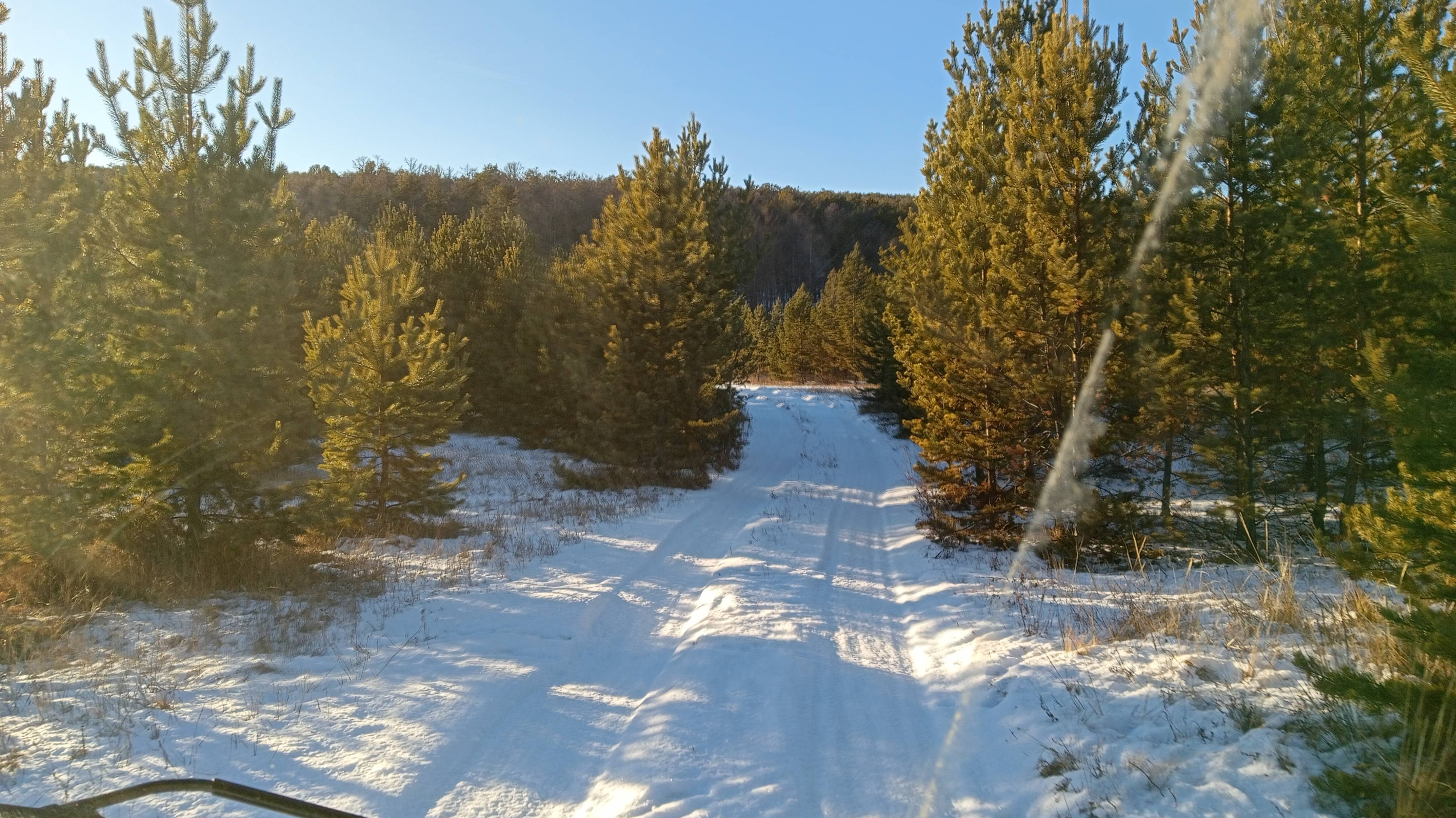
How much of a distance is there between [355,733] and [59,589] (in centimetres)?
512

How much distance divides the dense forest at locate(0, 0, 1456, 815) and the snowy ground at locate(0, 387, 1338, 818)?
121 centimetres

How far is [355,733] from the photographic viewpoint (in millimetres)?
5043

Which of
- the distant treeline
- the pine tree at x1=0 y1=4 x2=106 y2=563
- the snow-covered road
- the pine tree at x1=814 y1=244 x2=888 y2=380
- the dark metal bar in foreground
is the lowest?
the snow-covered road

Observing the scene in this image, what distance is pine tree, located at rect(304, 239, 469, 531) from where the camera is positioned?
1213 centimetres

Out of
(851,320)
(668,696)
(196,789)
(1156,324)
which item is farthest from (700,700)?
(851,320)

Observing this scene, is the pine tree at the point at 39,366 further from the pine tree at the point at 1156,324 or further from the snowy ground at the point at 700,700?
the pine tree at the point at 1156,324

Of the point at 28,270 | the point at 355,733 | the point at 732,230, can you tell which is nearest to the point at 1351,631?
the point at 355,733

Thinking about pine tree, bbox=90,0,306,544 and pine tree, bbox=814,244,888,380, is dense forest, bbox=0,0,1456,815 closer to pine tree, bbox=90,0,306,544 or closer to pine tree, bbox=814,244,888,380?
pine tree, bbox=90,0,306,544

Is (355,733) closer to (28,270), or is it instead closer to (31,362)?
(31,362)

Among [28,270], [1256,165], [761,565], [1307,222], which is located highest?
[1256,165]

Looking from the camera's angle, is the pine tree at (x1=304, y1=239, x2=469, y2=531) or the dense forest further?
the pine tree at (x1=304, y1=239, x2=469, y2=531)

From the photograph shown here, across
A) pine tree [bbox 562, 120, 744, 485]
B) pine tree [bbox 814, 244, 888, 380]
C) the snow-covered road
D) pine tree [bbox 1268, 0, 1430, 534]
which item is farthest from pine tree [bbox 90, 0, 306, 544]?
pine tree [bbox 814, 244, 888, 380]

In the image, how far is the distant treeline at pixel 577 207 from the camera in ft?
211

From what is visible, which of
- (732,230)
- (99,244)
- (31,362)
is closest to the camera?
(31,362)
